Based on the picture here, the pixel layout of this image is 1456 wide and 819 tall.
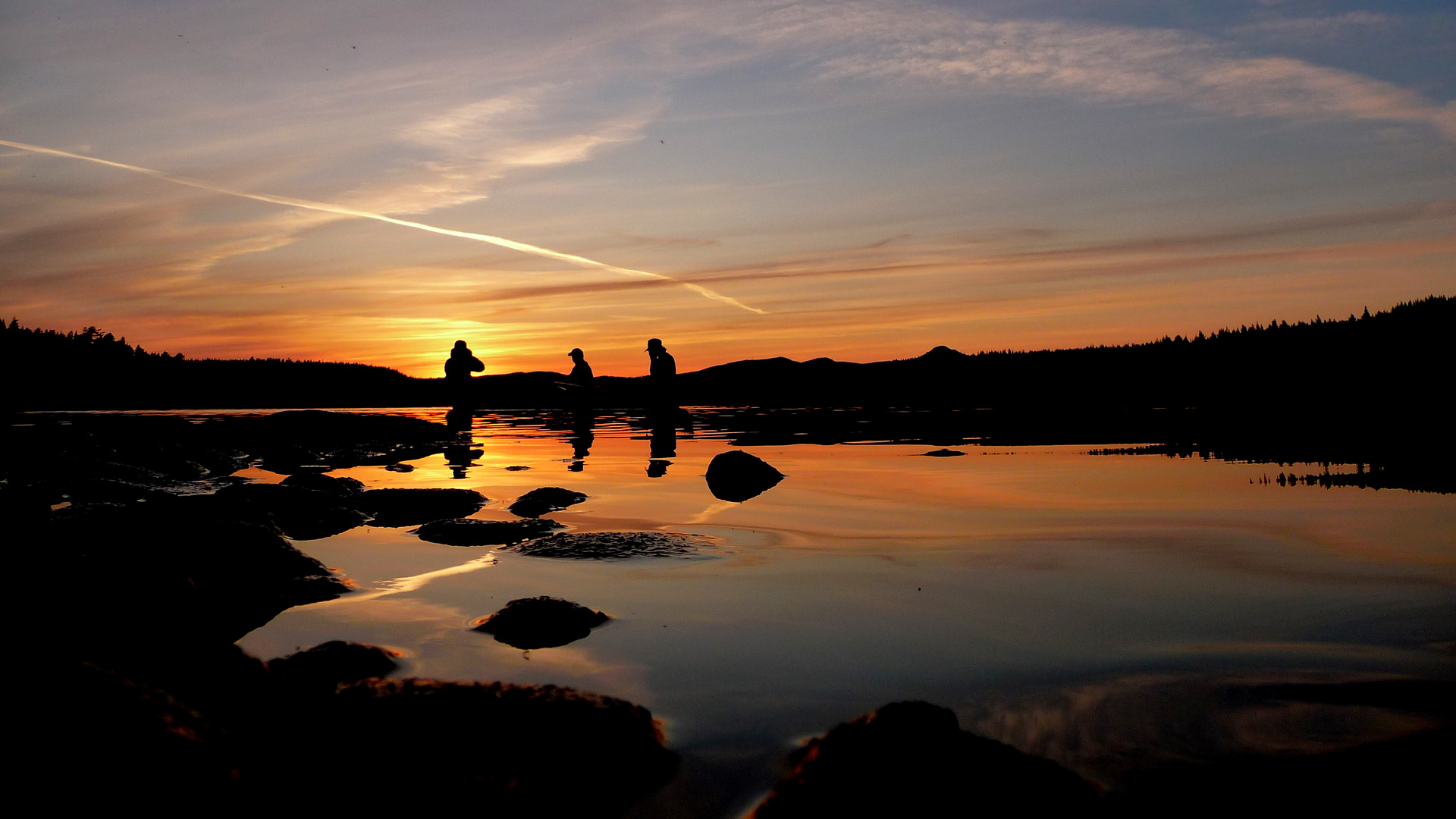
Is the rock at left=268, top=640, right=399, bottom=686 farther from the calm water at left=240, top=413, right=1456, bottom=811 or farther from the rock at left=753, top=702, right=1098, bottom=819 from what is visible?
the rock at left=753, top=702, right=1098, bottom=819

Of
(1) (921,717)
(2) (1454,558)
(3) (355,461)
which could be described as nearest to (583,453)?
(3) (355,461)

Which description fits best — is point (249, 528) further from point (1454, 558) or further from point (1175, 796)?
point (1454, 558)

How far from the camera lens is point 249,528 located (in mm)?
5848

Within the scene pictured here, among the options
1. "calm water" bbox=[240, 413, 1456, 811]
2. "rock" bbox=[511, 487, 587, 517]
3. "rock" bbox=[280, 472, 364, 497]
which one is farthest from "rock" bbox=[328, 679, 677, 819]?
"rock" bbox=[280, 472, 364, 497]

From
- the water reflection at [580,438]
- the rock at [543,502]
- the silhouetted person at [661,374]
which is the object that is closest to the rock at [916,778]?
the rock at [543,502]

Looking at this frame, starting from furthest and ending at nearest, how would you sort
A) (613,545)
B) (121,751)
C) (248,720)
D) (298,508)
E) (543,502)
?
(543,502)
(298,508)
(613,545)
(248,720)
(121,751)

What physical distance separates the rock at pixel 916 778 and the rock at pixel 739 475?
7.48m

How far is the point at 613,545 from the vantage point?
6.66 metres

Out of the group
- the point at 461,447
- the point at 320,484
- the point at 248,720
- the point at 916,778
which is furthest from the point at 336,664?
the point at 461,447

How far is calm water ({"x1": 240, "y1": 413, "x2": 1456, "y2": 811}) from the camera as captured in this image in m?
3.47

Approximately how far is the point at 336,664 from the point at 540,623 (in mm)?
1037

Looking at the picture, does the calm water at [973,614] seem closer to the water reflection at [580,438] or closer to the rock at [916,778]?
the rock at [916,778]

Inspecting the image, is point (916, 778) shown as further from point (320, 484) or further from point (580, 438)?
point (580, 438)

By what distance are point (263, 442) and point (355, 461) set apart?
186 inches
